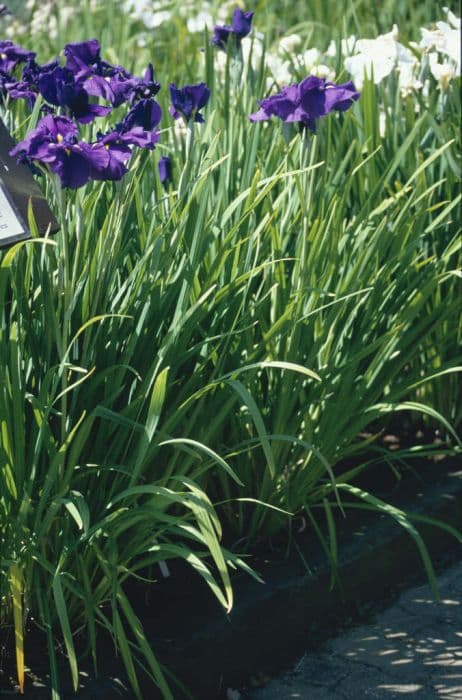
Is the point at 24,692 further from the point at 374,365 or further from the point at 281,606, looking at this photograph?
the point at 374,365

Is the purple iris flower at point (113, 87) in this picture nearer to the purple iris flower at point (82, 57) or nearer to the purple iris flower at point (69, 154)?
the purple iris flower at point (82, 57)

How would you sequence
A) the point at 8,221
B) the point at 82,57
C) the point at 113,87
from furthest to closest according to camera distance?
the point at 82,57
the point at 113,87
the point at 8,221

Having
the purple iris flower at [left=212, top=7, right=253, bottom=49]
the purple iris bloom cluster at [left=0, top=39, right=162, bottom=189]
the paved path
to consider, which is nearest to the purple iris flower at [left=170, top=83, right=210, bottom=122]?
the purple iris bloom cluster at [left=0, top=39, right=162, bottom=189]

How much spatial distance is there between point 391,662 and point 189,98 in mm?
1247

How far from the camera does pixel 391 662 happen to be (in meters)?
2.19

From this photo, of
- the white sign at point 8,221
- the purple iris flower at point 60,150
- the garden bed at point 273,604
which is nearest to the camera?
the purple iris flower at point 60,150

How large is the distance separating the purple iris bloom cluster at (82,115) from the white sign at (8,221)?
9 cm

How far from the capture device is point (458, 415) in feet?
9.40

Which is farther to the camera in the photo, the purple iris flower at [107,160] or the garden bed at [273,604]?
the garden bed at [273,604]

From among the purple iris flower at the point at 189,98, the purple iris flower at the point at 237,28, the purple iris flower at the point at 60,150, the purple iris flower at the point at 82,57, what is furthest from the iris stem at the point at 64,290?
the purple iris flower at the point at 237,28

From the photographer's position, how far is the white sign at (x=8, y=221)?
178 cm

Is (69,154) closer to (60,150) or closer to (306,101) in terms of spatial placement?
(60,150)

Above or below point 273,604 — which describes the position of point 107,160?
above

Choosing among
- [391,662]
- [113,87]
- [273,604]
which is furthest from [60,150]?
[391,662]
